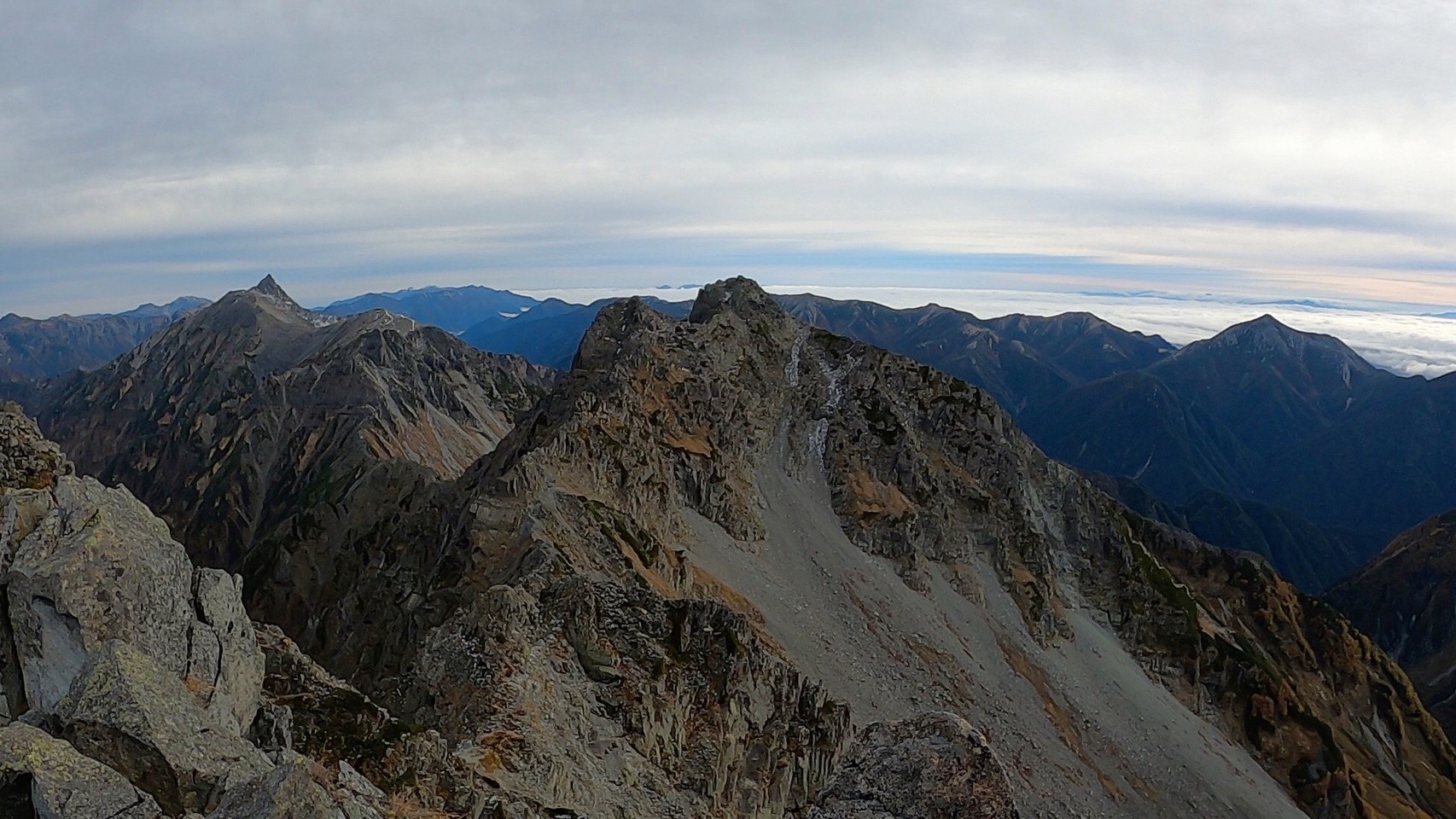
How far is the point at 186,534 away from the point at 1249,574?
646 feet

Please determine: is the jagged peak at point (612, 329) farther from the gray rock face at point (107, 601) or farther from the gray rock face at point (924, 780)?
the gray rock face at point (924, 780)

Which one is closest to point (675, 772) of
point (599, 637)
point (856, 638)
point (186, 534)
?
point (599, 637)

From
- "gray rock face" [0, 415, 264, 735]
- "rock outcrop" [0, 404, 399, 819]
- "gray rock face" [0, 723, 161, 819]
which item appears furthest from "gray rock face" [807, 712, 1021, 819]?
"gray rock face" [0, 415, 264, 735]

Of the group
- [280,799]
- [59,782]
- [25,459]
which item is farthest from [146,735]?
[25,459]

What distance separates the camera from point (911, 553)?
274 feet

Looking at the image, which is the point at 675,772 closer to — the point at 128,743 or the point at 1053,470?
the point at 128,743

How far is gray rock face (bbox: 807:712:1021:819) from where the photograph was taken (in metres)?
12.2

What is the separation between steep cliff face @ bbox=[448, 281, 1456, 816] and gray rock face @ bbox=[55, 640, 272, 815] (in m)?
28.9

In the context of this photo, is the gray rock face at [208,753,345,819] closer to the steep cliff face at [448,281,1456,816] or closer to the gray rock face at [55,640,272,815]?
the gray rock face at [55,640,272,815]

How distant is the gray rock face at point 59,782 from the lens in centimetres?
1230

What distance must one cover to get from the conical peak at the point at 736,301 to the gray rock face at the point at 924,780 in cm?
8913

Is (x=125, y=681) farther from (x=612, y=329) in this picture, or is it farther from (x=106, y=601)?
(x=612, y=329)

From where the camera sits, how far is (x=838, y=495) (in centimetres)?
8725

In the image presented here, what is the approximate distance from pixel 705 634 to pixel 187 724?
96.4 ft
